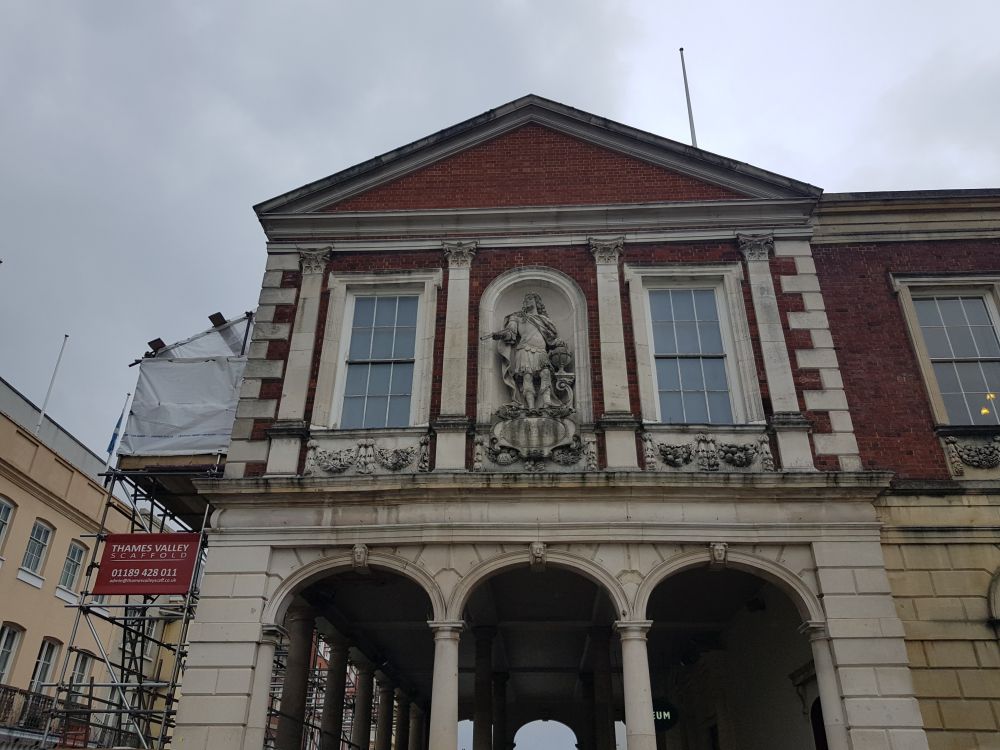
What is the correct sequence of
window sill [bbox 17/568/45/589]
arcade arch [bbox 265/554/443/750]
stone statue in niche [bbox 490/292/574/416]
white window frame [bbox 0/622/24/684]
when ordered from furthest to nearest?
window sill [bbox 17/568/45/589]
white window frame [bbox 0/622/24/684]
stone statue in niche [bbox 490/292/574/416]
arcade arch [bbox 265/554/443/750]

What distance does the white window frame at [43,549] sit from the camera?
2298cm

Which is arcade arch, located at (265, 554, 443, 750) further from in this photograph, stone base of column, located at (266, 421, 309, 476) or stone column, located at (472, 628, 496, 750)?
stone base of column, located at (266, 421, 309, 476)

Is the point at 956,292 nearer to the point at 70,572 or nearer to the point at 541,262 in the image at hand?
the point at 541,262

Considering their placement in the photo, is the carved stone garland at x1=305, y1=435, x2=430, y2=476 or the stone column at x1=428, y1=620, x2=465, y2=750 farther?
the carved stone garland at x1=305, y1=435, x2=430, y2=476

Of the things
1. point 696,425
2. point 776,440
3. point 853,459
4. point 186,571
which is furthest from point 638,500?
point 186,571

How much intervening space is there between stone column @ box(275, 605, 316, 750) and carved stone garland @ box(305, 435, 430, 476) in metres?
3.05

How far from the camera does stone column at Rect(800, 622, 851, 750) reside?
948 centimetres

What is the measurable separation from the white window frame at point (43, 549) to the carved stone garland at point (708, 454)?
20.4m

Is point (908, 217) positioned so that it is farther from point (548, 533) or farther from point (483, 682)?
point (483, 682)

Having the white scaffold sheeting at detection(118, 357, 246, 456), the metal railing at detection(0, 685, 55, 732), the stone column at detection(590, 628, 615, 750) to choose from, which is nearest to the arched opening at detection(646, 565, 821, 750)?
the stone column at detection(590, 628, 615, 750)

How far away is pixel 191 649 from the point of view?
10117 mm

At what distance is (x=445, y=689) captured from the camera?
32.6ft

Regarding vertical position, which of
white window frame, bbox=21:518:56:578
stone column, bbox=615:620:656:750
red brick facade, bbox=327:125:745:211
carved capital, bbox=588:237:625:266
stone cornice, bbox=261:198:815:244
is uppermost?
red brick facade, bbox=327:125:745:211

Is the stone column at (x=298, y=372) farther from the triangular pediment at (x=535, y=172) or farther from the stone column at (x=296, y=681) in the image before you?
the stone column at (x=296, y=681)
